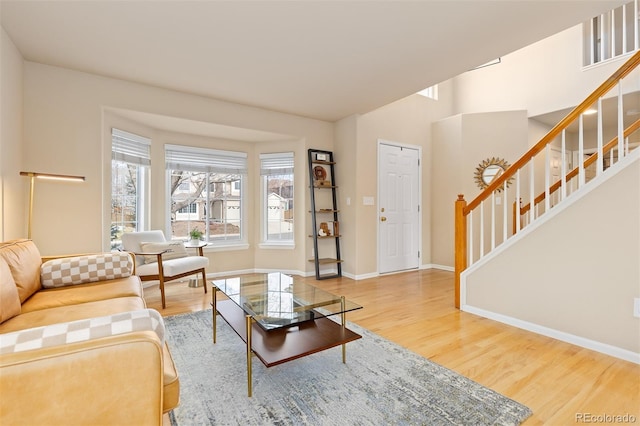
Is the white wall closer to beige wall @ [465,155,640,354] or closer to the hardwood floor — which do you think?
beige wall @ [465,155,640,354]

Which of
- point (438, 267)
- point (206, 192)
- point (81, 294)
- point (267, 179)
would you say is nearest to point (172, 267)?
point (81, 294)

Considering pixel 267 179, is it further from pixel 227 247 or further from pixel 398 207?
pixel 398 207

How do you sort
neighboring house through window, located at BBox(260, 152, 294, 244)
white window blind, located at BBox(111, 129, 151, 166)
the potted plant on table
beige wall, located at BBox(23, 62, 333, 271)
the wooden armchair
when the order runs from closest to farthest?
beige wall, located at BBox(23, 62, 333, 271), the wooden armchair, white window blind, located at BBox(111, 129, 151, 166), the potted plant on table, neighboring house through window, located at BBox(260, 152, 294, 244)

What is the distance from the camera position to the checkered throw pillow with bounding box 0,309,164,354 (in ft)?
2.99

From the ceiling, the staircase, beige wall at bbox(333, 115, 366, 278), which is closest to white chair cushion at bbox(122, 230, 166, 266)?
the ceiling

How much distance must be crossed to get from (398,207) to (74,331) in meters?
4.61

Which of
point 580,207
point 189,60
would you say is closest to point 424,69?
point 580,207

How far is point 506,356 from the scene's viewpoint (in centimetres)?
214

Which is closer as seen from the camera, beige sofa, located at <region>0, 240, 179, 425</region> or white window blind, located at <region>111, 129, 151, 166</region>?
beige sofa, located at <region>0, 240, 179, 425</region>

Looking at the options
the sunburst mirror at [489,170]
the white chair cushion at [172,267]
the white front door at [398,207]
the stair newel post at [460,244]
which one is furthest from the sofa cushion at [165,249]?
the sunburst mirror at [489,170]

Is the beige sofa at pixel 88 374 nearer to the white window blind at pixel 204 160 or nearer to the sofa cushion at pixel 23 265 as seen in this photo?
the sofa cushion at pixel 23 265

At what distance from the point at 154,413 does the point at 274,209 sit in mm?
4125

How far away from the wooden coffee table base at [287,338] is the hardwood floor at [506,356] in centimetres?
74

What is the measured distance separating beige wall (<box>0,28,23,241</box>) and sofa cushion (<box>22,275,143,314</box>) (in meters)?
0.77
